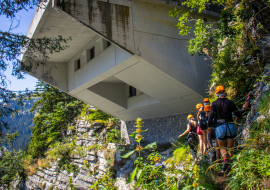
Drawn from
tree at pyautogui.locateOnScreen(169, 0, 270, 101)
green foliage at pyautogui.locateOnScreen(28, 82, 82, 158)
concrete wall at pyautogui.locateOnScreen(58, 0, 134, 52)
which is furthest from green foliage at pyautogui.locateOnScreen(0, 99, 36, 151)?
tree at pyautogui.locateOnScreen(169, 0, 270, 101)

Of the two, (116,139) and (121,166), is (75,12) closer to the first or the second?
(121,166)

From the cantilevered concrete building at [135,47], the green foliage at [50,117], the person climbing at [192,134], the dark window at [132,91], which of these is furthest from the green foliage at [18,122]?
the dark window at [132,91]

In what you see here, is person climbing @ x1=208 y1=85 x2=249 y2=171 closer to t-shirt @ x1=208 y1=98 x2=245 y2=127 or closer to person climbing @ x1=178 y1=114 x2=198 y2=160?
t-shirt @ x1=208 y1=98 x2=245 y2=127

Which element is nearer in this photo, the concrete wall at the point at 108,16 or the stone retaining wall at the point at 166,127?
the concrete wall at the point at 108,16

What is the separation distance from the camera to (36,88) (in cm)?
2062

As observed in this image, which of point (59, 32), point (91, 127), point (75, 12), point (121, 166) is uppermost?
point (59, 32)

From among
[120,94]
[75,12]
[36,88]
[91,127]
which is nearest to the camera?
[75,12]

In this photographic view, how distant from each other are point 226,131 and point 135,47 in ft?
15.3

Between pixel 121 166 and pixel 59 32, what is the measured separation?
281 inches

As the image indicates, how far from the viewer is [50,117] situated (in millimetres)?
19750

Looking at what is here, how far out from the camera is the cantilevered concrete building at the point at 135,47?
24.5ft

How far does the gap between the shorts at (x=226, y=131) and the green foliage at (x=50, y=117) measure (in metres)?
16.5

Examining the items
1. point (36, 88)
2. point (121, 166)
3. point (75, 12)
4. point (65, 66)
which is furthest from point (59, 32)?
point (36, 88)

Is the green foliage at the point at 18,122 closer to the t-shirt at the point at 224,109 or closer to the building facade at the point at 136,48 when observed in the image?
the building facade at the point at 136,48
